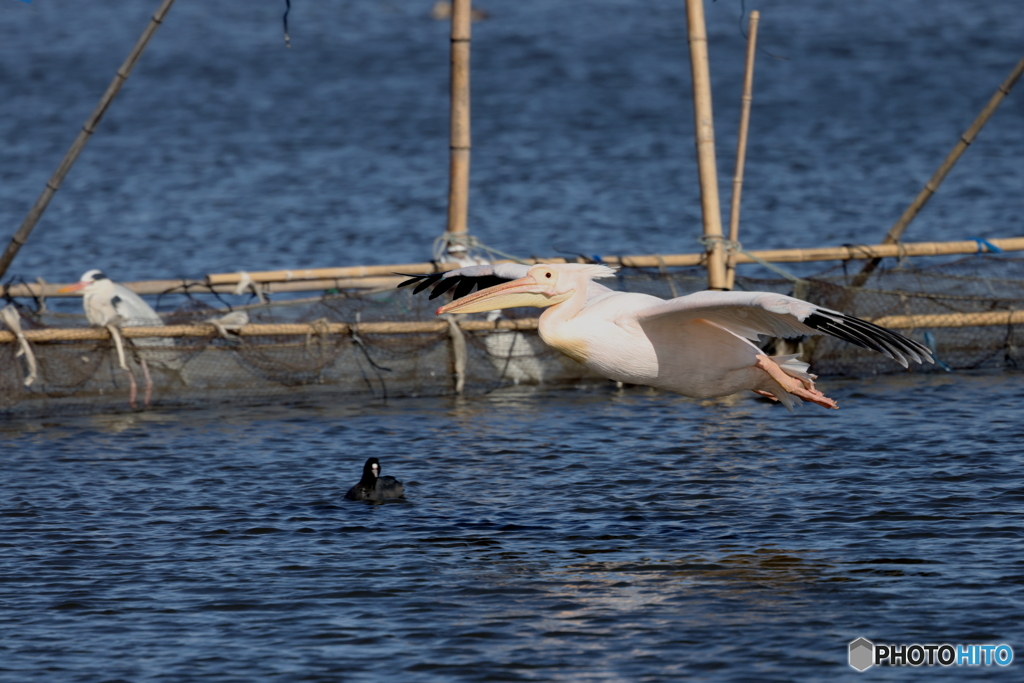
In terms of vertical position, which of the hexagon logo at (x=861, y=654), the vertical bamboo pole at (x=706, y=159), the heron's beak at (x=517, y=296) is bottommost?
the hexagon logo at (x=861, y=654)

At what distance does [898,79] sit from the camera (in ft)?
150

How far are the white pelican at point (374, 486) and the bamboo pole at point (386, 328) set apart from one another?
399 cm

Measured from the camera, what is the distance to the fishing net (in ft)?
49.1

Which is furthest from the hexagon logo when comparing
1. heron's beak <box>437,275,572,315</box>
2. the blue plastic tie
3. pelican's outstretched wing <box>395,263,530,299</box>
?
the blue plastic tie

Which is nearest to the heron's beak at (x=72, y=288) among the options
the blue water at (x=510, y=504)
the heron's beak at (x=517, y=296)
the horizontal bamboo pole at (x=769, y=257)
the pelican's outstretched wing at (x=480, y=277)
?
the horizontal bamboo pole at (x=769, y=257)

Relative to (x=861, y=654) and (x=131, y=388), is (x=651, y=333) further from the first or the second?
(x=131, y=388)

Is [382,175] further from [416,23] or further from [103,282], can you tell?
[416,23]

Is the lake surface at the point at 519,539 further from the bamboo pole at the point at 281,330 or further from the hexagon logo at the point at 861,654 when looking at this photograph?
the bamboo pole at the point at 281,330

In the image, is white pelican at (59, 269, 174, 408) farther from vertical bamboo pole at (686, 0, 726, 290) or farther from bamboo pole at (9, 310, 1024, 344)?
vertical bamboo pole at (686, 0, 726, 290)

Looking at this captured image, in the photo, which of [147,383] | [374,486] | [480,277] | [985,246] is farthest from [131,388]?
[985,246]

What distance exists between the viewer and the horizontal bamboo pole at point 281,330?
14.8 meters

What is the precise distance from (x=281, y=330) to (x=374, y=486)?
13.5 ft

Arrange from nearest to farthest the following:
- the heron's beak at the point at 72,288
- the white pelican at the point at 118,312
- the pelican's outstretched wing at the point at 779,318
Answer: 1. the pelican's outstretched wing at the point at 779,318
2. the white pelican at the point at 118,312
3. the heron's beak at the point at 72,288

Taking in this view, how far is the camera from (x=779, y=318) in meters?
9.84
